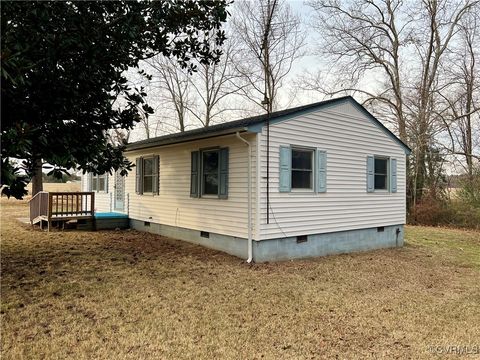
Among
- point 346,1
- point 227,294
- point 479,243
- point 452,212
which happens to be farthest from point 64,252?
point 346,1

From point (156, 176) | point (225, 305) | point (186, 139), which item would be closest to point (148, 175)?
point (156, 176)

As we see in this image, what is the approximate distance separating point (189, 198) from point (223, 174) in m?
1.46

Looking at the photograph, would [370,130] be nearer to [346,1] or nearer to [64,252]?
[64,252]

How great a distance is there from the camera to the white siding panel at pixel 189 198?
7.64 metres

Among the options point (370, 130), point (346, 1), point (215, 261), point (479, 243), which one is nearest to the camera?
point (215, 261)

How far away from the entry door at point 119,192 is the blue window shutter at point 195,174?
176 inches

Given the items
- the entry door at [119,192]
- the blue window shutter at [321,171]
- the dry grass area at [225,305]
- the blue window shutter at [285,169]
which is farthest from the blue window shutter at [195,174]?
the entry door at [119,192]

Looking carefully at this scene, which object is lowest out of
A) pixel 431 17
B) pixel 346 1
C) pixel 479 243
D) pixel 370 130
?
pixel 479 243

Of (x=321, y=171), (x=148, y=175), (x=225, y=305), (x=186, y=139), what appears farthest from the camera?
(x=148, y=175)

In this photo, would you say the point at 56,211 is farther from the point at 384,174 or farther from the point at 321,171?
the point at 384,174

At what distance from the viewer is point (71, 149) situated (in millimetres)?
5418

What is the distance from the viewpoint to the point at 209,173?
856cm

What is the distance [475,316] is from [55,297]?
5523 millimetres

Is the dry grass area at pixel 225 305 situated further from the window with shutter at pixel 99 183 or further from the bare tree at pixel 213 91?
the bare tree at pixel 213 91
